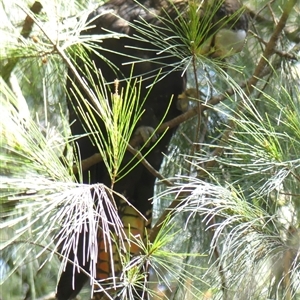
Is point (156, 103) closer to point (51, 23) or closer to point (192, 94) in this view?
point (192, 94)

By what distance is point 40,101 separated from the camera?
81.0 inches

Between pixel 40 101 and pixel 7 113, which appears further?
pixel 40 101

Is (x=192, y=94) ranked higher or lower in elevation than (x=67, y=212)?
higher

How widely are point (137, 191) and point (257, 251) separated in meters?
0.88

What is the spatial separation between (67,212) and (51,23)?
1.29 feet

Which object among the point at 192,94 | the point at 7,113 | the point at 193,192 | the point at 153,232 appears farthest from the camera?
the point at 192,94

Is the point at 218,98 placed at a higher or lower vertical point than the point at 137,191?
higher

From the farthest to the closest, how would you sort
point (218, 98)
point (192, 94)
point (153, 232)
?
point (192, 94) → point (218, 98) → point (153, 232)

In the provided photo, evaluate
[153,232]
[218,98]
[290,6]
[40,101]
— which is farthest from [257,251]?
[40,101]

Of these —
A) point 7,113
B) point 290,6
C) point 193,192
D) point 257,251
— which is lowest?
point 257,251

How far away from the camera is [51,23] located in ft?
4.15

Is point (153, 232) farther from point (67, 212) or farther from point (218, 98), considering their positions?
point (67, 212)

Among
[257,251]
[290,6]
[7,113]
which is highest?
[290,6]

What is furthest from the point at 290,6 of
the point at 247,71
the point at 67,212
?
the point at 67,212
